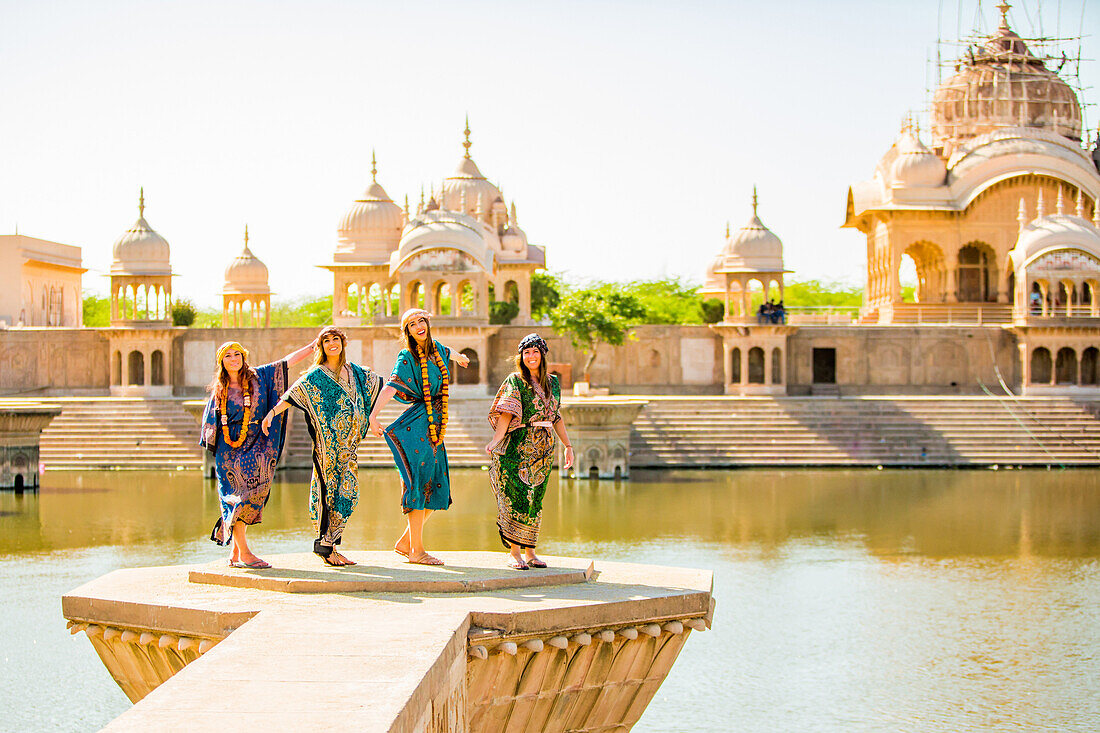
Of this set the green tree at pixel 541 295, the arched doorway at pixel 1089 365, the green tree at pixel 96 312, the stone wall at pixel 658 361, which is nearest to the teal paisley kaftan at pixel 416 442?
the stone wall at pixel 658 361

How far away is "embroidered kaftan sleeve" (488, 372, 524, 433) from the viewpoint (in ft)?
24.1

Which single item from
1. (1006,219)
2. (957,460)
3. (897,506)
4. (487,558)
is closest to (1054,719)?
(487,558)

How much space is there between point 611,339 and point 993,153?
12527 millimetres

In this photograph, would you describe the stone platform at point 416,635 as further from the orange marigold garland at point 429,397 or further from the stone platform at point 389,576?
the orange marigold garland at point 429,397

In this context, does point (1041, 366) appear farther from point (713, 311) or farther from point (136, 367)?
point (136, 367)

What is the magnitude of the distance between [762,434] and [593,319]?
4827 mm

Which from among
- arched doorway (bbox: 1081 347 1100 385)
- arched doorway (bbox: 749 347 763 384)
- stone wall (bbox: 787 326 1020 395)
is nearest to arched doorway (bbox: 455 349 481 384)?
arched doorway (bbox: 749 347 763 384)

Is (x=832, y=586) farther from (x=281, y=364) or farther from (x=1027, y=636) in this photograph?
(x=281, y=364)

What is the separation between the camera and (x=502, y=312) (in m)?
36.3

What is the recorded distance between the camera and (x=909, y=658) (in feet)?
31.3

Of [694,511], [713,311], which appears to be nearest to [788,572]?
[694,511]

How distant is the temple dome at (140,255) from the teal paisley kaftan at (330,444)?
950 inches

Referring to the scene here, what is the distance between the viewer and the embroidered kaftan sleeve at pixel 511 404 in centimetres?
734

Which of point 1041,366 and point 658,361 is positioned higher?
point 658,361
